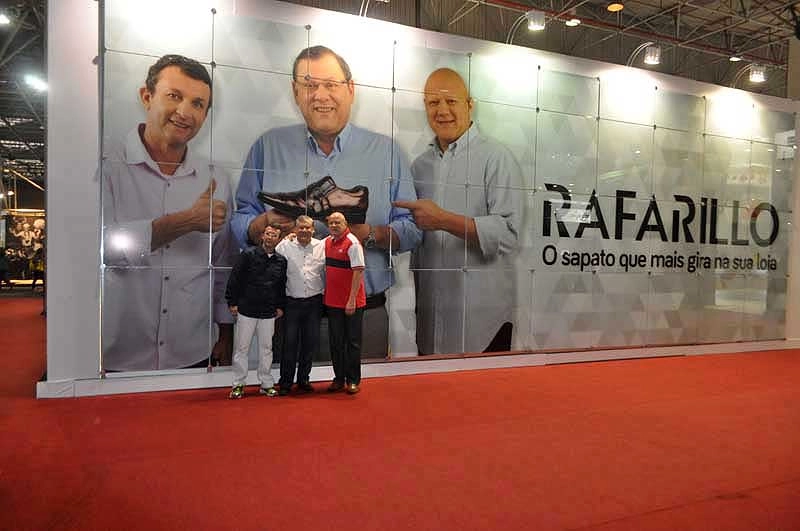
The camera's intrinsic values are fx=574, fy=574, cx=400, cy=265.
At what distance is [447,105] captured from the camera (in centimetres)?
587

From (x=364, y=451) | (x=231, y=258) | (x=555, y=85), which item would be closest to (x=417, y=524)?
(x=364, y=451)

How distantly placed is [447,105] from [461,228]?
126 cm

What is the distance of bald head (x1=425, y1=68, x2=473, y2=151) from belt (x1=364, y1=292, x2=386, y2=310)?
163 cm

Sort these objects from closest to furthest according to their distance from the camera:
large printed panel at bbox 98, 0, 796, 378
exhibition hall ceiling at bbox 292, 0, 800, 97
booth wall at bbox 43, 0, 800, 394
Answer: booth wall at bbox 43, 0, 800, 394
large printed panel at bbox 98, 0, 796, 378
exhibition hall ceiling at bbox 292, 0, 800, 97

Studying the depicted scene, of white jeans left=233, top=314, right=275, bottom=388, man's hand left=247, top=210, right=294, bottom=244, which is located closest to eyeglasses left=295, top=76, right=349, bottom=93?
man's hand left=247, top=210, right=294, bottom=244

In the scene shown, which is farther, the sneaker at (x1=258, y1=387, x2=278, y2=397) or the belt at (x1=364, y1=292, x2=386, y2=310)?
the belt at (x1=364, y1=292, x2=386, y2=310)

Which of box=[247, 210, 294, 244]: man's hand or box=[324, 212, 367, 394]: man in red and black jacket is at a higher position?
box=[247, 210, 294, 244]: man's hand

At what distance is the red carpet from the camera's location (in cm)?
255

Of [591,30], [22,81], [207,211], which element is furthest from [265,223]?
[591,30]

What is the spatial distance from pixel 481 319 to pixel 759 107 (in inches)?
206

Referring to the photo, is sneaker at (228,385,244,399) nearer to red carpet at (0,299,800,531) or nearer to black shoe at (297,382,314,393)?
red carpet at (0,299,800,531)

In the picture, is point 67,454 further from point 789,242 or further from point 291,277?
point 789,242

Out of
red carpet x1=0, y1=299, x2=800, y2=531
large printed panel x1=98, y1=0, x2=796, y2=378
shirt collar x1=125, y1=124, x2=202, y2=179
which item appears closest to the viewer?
red carpet x1=0, y1=299, x2=800, y2=531

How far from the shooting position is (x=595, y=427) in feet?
13.1
